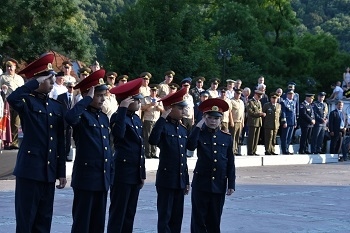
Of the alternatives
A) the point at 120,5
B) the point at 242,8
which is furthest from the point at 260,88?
the point at 120,5

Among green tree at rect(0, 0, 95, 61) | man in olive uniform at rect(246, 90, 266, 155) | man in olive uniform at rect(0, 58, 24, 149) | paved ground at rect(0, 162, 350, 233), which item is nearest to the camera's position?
paved ground at rect(0, 162, 350, 233)

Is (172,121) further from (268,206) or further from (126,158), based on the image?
(268,206)

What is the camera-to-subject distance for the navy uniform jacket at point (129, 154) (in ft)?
33.2

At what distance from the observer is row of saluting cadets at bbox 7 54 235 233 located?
9.25 meters

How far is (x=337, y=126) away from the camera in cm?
2906

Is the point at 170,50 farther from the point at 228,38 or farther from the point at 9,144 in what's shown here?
the point at 9,144

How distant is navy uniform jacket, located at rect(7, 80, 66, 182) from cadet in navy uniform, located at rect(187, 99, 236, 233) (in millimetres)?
1865

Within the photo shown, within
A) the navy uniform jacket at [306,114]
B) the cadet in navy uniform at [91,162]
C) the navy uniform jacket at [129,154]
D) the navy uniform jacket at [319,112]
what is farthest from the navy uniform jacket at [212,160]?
the navy uniform jacket at [319,112]

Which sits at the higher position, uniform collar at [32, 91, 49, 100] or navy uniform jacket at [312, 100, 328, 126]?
navy uniform jacket at [312, 100, 328, 126]

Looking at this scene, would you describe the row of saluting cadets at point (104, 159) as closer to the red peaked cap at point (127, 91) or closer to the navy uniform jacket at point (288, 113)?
the red peaked cap at point (127, 91)

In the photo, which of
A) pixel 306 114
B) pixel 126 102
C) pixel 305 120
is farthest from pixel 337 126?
pixel 126 102

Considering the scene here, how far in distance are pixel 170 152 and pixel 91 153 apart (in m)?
1.40

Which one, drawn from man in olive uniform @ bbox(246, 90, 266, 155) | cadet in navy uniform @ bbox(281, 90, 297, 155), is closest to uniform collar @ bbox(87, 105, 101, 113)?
man in olive uniform @ bbox(246, 90, 266, 155)

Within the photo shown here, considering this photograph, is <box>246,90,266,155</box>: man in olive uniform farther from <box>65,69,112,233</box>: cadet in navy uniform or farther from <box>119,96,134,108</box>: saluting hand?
<box>65,69,112,233</box>: cadet in navy uniform
